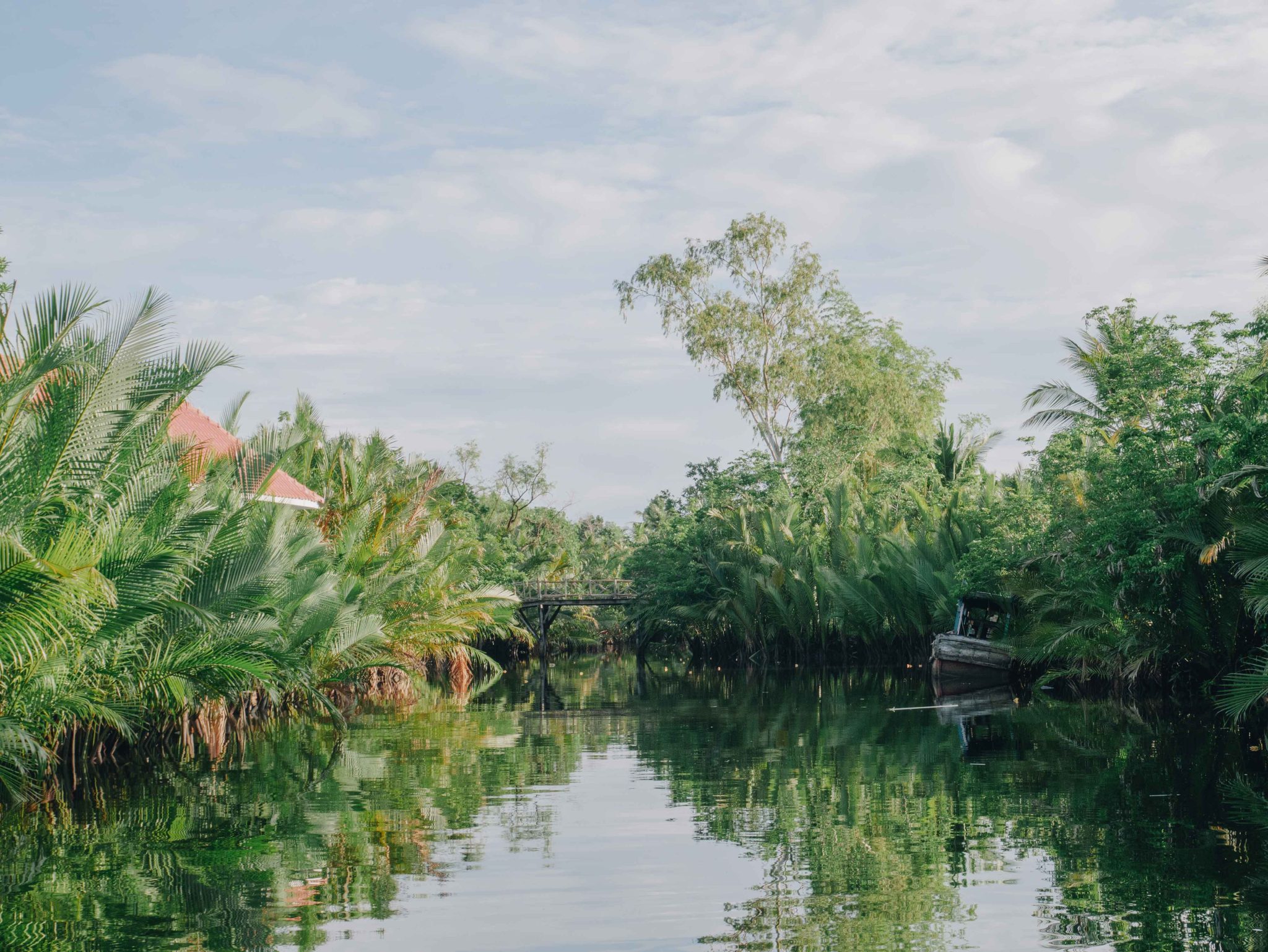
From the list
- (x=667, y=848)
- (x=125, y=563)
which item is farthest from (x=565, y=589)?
(x=667, y=848)

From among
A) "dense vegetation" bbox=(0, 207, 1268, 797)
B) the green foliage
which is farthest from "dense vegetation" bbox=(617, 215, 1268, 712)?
the green foliage

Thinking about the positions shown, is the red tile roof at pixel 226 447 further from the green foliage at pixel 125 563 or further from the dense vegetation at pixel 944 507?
the dense vegetation at pixel 944 507

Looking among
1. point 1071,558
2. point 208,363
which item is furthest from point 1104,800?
point 1071,558

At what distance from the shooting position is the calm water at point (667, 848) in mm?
5914

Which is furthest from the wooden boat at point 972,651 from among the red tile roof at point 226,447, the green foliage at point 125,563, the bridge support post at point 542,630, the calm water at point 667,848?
the bridge support post at point 542,630

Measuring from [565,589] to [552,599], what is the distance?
5.82m

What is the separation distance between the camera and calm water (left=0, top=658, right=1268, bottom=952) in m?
5.91

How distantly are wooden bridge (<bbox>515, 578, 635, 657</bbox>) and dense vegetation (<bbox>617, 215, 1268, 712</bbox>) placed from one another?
1.65 m

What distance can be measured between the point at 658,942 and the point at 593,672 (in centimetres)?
3138

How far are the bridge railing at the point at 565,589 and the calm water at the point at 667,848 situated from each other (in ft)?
101

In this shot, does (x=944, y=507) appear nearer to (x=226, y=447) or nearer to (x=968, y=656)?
(x=968, y=656)

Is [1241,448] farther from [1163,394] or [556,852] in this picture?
[556,852]

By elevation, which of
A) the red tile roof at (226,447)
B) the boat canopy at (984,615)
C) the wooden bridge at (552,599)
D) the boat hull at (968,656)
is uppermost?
the red tile roof at (226,447)

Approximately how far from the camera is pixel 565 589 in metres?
51.2
